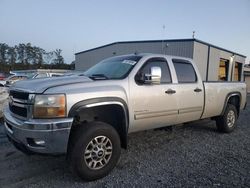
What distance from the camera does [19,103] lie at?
3811 millimetres

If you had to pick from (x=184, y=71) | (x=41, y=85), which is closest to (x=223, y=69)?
(x=184, y=71)

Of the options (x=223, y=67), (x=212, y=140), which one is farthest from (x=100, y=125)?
(x=223, y=67)

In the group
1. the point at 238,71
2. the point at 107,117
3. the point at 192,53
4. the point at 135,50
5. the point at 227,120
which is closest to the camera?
the point at 107,117

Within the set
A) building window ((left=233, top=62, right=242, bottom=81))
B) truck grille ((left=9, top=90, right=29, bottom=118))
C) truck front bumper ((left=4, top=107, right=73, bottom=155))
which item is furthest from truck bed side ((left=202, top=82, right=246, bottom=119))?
building window ((left=233, top=62, right=242, bottom=81))

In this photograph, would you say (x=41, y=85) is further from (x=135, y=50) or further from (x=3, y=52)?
(x=3, y=52)

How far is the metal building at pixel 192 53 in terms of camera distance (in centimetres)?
2309

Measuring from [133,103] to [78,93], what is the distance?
106 cm

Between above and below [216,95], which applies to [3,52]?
above

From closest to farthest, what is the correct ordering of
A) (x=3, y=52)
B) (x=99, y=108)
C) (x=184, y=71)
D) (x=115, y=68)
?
(x=99, y=108), (x=115, y=68), (x=184, y=71), (x=3, y=52)

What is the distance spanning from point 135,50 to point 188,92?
21862 mm

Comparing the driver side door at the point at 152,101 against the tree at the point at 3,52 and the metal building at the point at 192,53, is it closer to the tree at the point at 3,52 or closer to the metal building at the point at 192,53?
the metal building at the point at 192,53

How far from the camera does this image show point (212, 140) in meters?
Answer: 6.30

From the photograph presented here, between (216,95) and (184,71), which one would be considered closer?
(184,71)

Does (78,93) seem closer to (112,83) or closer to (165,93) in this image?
(112,83)
